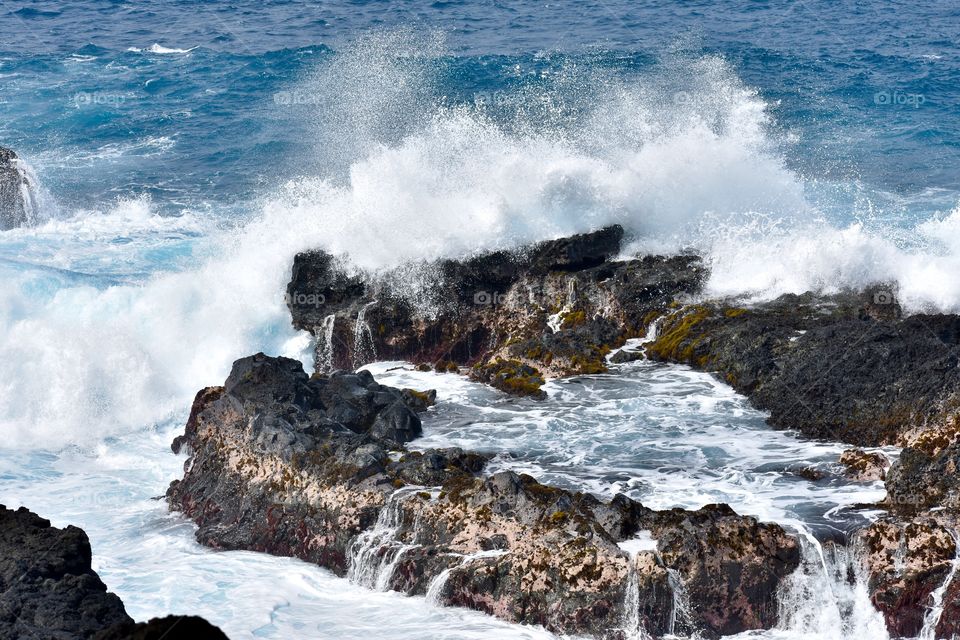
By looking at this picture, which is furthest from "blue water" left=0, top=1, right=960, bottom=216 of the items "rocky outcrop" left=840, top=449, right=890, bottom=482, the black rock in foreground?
the black rock in foreground

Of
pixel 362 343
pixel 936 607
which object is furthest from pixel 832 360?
pixel 362 343

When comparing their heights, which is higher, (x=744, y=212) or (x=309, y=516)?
(x=744, y=212)

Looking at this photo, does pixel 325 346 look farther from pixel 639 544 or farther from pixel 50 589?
pixel 50 589

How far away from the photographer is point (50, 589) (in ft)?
38.3

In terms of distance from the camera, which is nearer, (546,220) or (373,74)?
(546,220)

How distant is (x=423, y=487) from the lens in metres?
15.2

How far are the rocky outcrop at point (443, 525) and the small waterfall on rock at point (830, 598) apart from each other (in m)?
0.20

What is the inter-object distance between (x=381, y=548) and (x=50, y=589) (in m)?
4.26

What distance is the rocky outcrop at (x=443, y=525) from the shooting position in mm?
13102

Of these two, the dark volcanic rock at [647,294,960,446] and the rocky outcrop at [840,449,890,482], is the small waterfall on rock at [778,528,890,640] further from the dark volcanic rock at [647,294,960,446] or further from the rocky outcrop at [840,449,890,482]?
the dark volcanic rock at [647,294,960,446]

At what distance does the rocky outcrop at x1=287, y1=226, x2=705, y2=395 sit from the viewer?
72.8ft

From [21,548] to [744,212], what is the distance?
55.8ft

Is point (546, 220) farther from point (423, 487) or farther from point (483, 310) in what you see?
point (423, 487)

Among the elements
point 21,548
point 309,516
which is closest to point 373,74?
point 309,516
